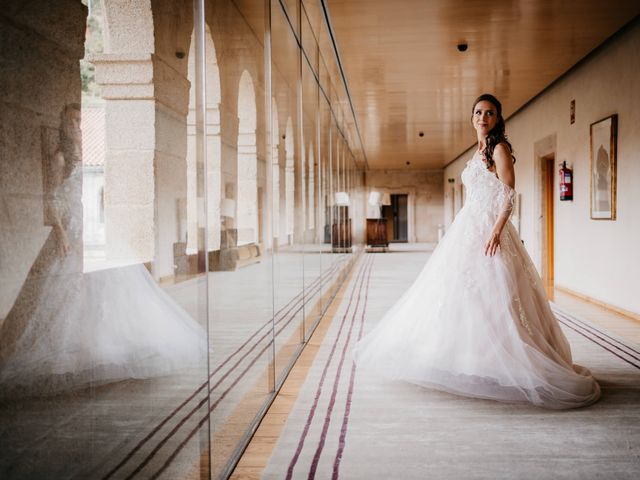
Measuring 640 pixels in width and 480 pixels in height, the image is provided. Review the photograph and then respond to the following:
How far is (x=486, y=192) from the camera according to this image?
3.39 metres

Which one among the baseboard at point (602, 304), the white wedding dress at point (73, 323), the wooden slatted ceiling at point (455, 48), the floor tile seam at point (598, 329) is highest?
the wooden slatted ceiling at point (455, 48)

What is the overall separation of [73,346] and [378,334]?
2816 mm

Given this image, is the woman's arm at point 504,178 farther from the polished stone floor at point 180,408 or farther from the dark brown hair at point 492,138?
the polished stone floor at point 180,408

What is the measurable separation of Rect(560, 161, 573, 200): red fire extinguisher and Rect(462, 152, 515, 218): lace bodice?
4492 millimetres

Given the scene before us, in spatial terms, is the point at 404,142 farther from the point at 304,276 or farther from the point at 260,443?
the point at 260,443

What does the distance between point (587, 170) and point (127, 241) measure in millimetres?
6762

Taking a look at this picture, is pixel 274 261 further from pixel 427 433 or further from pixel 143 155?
pixel 143 155

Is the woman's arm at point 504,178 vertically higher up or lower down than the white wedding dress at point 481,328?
higher up

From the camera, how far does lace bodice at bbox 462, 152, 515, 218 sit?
3.33 m

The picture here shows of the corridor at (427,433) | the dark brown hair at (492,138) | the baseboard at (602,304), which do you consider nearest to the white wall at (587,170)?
the baseboard at (602,304)

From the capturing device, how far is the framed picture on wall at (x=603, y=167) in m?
5.97

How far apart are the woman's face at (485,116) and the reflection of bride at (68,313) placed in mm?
2732

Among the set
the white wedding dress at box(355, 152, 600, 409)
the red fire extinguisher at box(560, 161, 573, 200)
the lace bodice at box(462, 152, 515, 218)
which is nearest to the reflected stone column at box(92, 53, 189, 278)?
the white wedding dress at box(355, 152, 600, 409)

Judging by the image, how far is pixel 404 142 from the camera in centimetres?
1483
